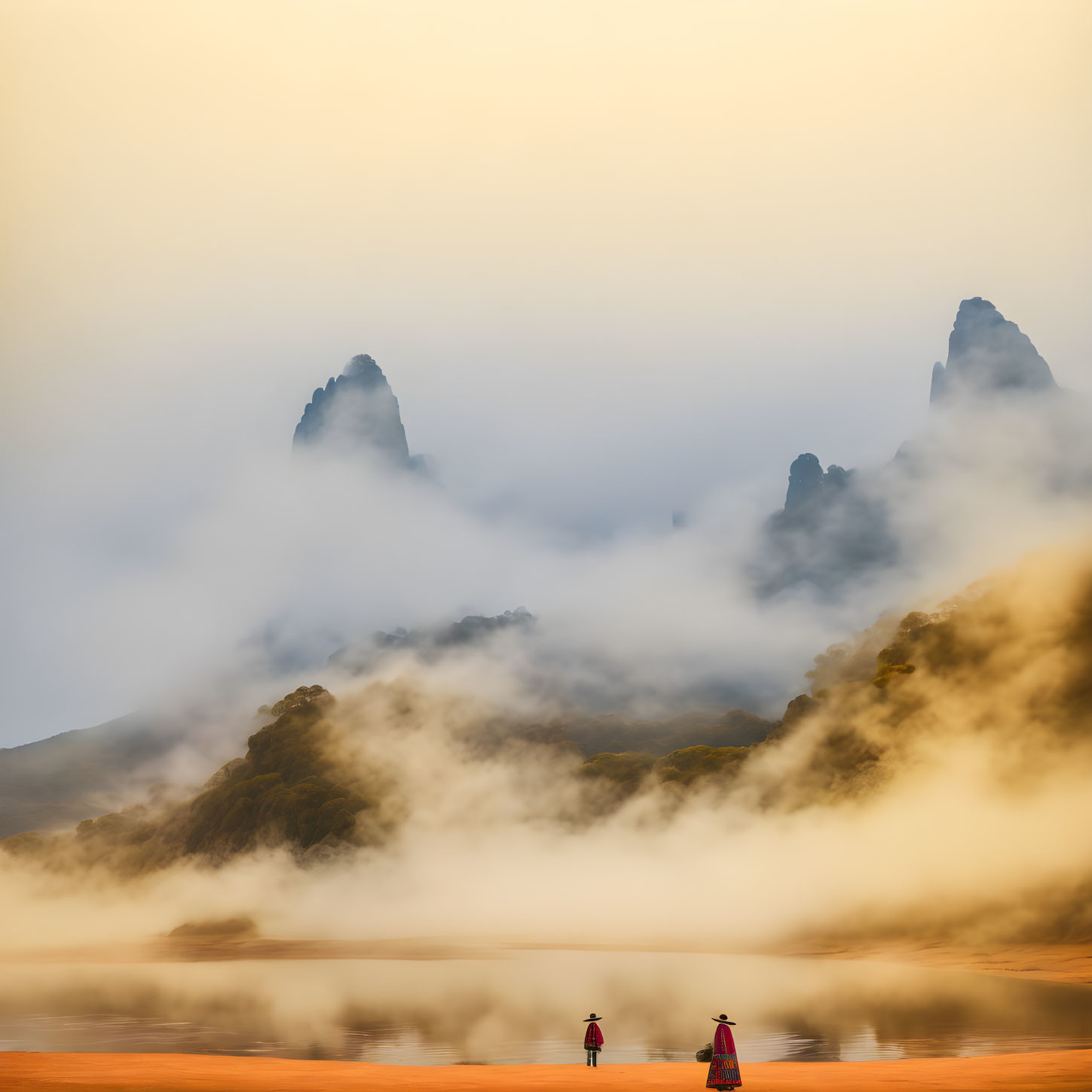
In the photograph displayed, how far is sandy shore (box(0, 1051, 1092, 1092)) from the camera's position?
133 ft

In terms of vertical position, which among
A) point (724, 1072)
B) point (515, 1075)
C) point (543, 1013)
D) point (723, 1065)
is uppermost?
point (543, 1013)

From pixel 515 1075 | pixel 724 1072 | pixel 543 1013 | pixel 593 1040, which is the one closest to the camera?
pixel 724 1072

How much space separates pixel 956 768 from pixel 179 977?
5113 inches

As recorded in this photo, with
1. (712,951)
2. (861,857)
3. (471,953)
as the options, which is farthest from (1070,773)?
(471,953)

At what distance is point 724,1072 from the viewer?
39250 mm

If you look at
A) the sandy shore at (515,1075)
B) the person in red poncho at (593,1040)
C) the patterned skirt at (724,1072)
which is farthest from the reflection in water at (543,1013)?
the patterned skirt at (724,1072)

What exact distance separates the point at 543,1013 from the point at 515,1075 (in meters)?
31.9

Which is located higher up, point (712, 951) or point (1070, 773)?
point (1070, 773)

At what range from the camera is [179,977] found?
13038 cm

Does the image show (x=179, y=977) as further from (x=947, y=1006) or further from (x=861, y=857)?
(x=861, y=857)

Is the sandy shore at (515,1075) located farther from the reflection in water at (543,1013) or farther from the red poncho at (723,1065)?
the reflection in water at (543,1013)

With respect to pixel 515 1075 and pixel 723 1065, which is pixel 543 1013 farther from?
pixel 723 1065

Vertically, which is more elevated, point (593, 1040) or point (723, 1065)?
point (593, 1040)

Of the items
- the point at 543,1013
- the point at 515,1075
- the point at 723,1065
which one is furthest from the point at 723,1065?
the point at 543,1013
